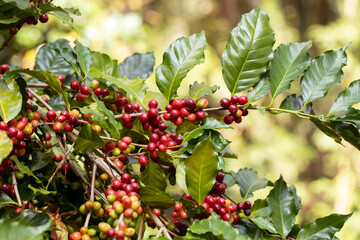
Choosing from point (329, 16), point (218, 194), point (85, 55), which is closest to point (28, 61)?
point (85, 55)

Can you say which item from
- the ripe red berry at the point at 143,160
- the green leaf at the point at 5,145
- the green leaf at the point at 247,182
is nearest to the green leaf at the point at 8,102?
the green leaf at the point at 5,145

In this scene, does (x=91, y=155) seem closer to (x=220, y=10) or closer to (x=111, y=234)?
(x=111, y=234)

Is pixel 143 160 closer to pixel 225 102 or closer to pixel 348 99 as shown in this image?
pixel 225 102

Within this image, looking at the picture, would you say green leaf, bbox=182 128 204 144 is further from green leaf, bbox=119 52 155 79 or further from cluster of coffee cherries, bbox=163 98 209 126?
green leaf, bbox=119 52 155 79

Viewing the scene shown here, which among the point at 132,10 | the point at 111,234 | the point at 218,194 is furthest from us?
the point at 132,10

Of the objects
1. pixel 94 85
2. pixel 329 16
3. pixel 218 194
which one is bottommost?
pixel 218 194

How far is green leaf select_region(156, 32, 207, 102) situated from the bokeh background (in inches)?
68.4

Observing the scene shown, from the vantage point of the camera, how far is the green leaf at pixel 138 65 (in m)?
0.66

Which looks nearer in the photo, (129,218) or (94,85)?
(129,218)

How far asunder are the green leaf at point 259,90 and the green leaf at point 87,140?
20 centimetres

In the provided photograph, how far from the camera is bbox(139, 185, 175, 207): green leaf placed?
1.33ft

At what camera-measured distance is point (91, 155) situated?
46 cm

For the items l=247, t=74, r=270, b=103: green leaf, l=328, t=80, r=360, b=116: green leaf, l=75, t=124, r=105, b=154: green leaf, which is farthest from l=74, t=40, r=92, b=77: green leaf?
l=328, t=80, r=360, b=116: green leaf

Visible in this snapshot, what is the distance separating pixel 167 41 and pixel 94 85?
10.6 feet
